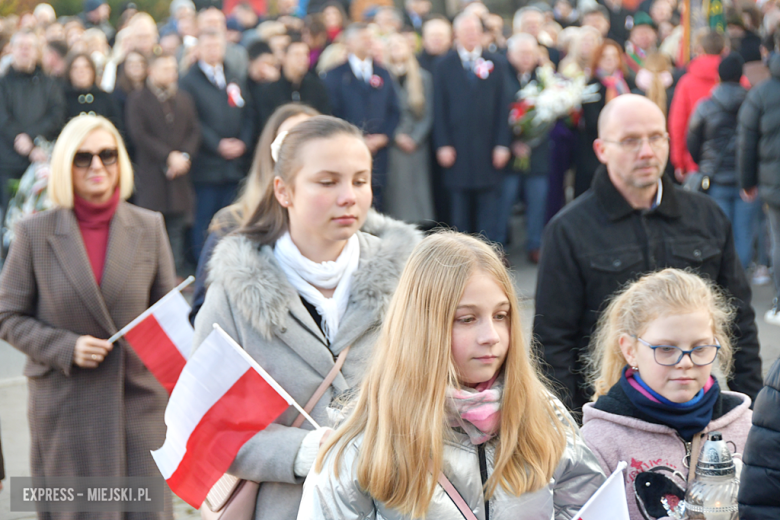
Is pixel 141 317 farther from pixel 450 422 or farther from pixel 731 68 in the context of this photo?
pixel 731 68

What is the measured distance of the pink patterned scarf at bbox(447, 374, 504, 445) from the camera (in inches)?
96.3

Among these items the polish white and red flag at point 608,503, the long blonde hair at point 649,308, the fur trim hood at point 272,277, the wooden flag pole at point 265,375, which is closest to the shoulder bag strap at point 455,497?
the polish white and red flag at point 608,503

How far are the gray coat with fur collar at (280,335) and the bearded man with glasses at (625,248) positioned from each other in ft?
3.81

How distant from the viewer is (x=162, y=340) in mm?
4277

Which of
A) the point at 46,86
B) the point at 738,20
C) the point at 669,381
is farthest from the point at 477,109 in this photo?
the point at 669,381

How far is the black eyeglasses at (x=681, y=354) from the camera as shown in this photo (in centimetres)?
316

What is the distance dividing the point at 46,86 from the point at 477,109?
4508 millimetres

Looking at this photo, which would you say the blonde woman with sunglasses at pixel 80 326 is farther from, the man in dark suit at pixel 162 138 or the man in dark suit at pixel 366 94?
the man in dark suit at pixel 366 94

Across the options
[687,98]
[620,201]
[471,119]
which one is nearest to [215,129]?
[471,119]

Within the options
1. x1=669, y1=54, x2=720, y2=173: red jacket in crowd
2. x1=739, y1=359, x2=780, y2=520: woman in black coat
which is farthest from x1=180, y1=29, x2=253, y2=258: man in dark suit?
x1=739, y1=359, x2=780, y2=520: woman in black coat

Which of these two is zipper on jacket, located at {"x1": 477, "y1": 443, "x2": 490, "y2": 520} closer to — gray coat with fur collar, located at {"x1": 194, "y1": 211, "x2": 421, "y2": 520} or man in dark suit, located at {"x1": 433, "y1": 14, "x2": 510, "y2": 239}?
gray coat with fur collar, located at {"x1": 194, "y1": 211, "x2": 421, "y2": 520}

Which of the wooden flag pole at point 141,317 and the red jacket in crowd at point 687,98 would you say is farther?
the red jacket in crowd at point 687,98

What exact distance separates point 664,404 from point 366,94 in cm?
777

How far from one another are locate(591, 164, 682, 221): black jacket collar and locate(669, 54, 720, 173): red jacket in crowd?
19.9ft
